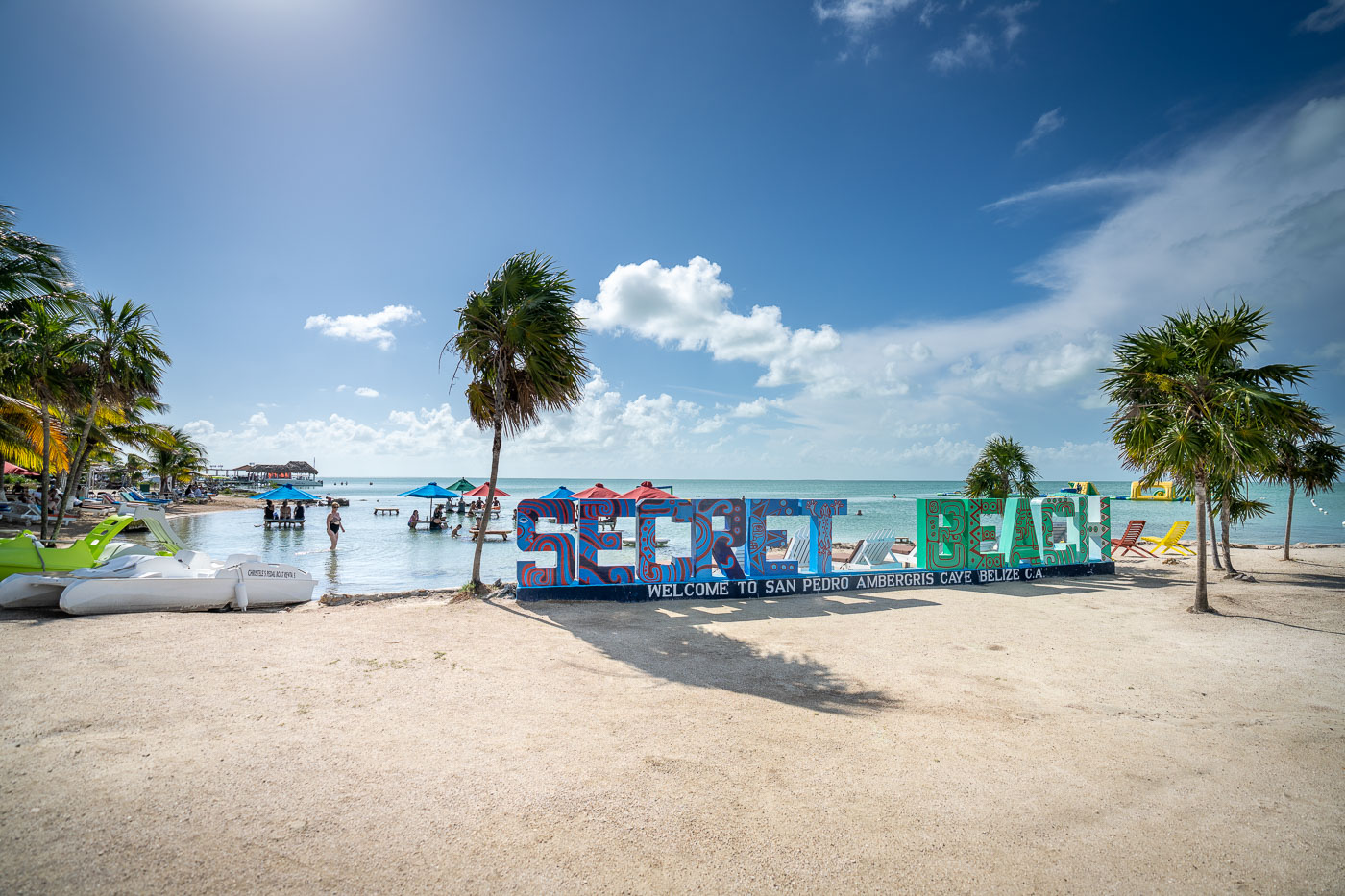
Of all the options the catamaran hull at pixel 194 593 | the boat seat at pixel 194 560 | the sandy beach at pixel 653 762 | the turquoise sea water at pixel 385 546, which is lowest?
the turquoise sea water at pixel 385 546

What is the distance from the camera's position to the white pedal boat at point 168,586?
895 centimetres

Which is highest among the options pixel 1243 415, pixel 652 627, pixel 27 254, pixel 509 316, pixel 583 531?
pixel 27 254

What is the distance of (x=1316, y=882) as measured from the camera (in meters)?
3.38

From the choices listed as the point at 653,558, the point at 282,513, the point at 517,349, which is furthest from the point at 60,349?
the point at 282,513

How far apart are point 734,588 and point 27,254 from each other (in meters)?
16.4

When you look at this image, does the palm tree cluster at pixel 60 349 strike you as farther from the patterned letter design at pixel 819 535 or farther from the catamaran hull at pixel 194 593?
the patterned letter design at pixel 819 535

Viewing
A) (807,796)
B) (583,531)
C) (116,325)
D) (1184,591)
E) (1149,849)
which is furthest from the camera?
(116,325)

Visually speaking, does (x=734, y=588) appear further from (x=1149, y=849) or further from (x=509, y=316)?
(x=1149, y=849)

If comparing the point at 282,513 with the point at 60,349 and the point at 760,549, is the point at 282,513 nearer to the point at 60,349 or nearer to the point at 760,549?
the point at 60,349

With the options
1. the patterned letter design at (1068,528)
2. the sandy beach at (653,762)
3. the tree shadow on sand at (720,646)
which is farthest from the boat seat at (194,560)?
the patterned letter design at (1068,528)

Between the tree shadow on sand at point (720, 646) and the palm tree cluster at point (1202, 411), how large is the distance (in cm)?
509

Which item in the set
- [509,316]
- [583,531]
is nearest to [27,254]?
[509,316]

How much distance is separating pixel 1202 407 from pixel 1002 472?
13239 mm

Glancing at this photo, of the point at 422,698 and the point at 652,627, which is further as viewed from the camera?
the point at 652,627
